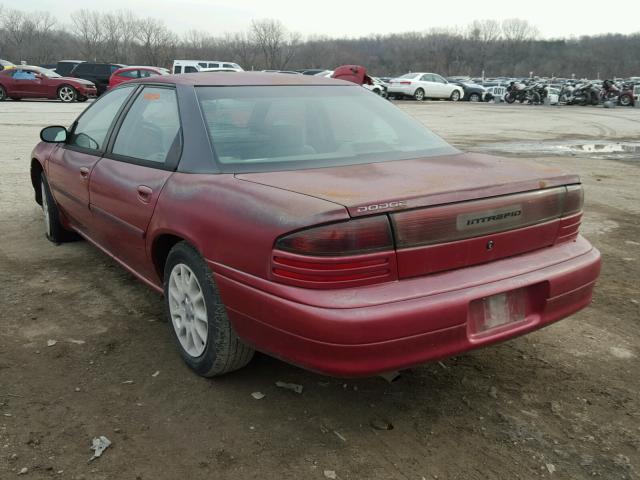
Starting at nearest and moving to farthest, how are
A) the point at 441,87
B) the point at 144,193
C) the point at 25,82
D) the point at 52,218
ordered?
the point at 144,193
the point at 52,218
the point at 25,82
the point at 441,87

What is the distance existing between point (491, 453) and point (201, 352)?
1412mm

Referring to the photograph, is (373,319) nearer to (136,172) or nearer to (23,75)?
(136,172)

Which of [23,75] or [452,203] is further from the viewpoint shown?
[23,75]

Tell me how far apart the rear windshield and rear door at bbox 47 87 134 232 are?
109 centimetres

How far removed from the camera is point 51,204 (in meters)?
4.97

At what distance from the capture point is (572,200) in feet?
9.37

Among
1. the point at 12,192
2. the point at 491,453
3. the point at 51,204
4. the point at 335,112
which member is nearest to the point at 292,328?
the point at 491,453

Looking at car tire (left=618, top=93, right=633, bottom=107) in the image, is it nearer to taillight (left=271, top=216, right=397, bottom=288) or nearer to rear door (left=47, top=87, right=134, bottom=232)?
rear door (left=47, top=87, right=134, bottom=232)

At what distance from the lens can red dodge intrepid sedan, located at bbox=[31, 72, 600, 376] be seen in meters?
2.27

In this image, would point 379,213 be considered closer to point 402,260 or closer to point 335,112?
point 402,260

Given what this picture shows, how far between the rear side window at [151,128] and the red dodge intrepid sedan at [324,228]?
0.01 meters

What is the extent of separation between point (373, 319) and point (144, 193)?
1574mm

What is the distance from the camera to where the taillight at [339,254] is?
224cm

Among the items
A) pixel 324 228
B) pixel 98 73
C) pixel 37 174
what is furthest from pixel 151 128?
pixel 98 73
